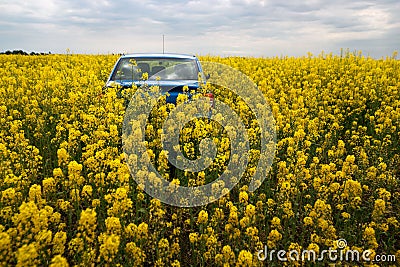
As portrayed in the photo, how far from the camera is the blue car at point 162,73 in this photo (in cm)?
658

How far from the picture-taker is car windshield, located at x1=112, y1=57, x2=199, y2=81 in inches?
283

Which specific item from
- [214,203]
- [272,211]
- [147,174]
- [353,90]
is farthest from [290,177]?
[353,90]

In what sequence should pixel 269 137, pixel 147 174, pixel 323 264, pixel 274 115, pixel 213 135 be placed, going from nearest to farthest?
1. pixel 323 264
2. pixel 147 174
3. pixel 213 135
4. pixel 269 137
5. pixel 274 115

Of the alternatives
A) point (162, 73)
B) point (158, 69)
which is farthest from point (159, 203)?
point (158, 69)

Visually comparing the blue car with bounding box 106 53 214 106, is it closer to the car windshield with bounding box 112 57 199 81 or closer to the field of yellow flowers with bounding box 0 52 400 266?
the car windshield with bounding box 112 57 199 81

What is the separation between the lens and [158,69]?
7520 mm

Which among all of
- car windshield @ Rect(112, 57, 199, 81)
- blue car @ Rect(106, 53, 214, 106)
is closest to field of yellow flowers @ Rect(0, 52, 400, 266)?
blue car @ Rect(106, 53, 214, 106)

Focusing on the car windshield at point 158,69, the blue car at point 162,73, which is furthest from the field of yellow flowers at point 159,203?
the car windshield at point 158,69

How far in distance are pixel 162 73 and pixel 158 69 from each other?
0.89 feet

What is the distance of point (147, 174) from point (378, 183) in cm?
306

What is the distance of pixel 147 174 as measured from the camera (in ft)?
13.6

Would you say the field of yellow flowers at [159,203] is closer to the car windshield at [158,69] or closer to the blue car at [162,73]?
the blue car at [162,73]

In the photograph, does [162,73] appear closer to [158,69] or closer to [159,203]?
[158,69]

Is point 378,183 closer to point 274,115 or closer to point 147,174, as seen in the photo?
point 274,115
